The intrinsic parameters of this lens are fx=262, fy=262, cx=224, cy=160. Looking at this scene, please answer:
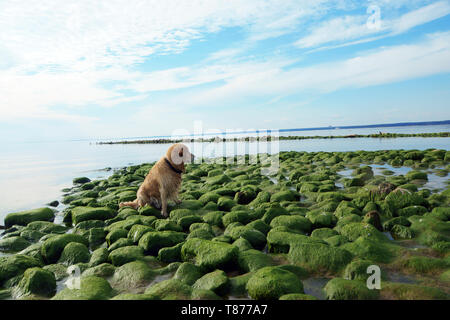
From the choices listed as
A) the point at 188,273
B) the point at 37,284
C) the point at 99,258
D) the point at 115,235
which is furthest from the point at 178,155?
the point at 37,284

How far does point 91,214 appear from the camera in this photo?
677 centimetres

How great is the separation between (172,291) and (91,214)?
448cm

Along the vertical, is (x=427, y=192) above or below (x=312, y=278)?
above

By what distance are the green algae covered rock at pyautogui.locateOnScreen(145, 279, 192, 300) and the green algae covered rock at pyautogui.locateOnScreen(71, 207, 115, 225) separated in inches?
163

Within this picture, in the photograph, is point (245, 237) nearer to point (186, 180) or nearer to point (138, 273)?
point (138, 273)

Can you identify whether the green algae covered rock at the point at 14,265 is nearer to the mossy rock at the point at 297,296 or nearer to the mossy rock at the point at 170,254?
the mossy rock at the point at 170,254

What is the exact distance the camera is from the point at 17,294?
3639 millimetres

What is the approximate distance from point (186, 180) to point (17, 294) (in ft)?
28.7

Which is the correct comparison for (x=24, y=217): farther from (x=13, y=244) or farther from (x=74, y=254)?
(x=74, y=254)

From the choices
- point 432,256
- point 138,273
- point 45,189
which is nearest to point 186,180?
point 45,189

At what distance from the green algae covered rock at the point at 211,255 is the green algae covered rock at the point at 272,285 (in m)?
0.65

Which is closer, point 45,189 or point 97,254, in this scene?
point 97,254

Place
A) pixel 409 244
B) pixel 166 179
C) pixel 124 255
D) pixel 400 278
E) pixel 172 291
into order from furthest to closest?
pixel 166 179, pixel 409 244, pixel 124 255, pixel 400 278, pixel 172 291

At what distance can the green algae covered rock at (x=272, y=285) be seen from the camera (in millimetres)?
3084
